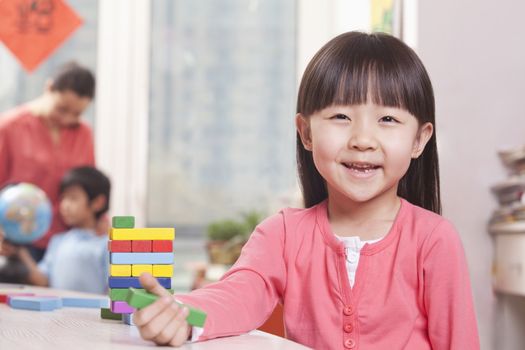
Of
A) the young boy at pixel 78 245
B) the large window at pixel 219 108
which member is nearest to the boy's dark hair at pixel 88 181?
the young boy at pixel 78 245

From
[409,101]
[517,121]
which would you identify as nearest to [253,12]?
[517,121]

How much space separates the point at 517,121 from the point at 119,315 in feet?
4.70

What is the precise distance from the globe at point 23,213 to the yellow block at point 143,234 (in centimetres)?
161

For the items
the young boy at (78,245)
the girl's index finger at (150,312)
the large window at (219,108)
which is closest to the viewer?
the girl's index finger at (150,312)

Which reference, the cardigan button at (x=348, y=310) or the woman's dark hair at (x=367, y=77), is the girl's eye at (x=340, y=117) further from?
the cardigan button at (x=348, y=310)

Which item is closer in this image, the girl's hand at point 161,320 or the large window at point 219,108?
the girl's hand at point 161,320

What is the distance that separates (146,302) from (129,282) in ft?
0.61

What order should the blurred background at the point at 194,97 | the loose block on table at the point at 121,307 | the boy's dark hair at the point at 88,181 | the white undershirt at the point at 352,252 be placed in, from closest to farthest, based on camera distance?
the loose block on table at the point at 121,307
the white undershirt at the point at 352,252
the boy's dark hair at the point at 88,181
the blurred background at the point at 194,97

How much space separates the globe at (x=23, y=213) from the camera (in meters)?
2.46

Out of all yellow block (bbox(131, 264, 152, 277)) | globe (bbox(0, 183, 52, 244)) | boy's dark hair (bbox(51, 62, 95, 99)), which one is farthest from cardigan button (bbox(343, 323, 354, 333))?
boy's dark hair (bbox(51, 62, 95, 99))

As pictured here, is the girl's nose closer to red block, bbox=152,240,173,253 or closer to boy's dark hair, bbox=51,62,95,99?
red block, bbox=152,240,173,253

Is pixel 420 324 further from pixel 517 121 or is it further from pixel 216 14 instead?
pixel 216 14

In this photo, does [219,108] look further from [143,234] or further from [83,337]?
[83,337]

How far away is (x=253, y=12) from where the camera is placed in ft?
12.0
